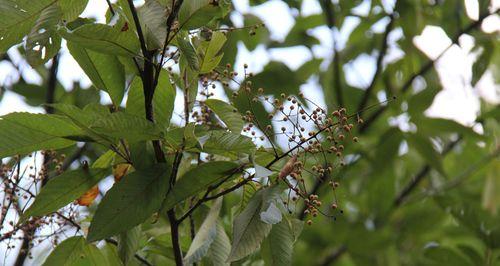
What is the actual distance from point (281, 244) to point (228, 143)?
0.61ft

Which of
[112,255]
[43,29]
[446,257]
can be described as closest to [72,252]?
[112,255]

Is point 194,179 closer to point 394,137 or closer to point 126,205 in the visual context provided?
point 126,205

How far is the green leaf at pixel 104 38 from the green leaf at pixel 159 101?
3.3 inches

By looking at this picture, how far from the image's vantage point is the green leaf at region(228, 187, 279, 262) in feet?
3.42

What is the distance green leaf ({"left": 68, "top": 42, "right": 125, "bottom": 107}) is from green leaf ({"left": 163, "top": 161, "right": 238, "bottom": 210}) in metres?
0.18

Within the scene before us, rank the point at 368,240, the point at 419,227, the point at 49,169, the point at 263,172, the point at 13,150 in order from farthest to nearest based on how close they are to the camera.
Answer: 1. the point at 419,227
2. the point at 368,240
3. the point at 49,169
4. the point at 13,150
5. the point at 263,172

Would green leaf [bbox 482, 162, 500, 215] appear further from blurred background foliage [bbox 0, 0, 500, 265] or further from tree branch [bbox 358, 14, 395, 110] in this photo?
tree branch [bbox 358, 14, 395, 110]

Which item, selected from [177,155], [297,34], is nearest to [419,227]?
[297,34]

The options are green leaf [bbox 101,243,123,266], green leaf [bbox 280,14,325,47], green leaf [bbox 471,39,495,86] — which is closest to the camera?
green leaf [bbox 101,243,123,266]

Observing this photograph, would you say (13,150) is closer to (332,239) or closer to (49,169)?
(49,169)

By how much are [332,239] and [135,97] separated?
1.42m

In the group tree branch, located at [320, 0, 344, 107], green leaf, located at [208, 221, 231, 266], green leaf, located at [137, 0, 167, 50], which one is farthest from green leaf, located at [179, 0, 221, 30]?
tree branch, located at [320, 0, 344, 107]

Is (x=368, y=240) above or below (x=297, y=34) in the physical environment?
below

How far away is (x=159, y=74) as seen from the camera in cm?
111
